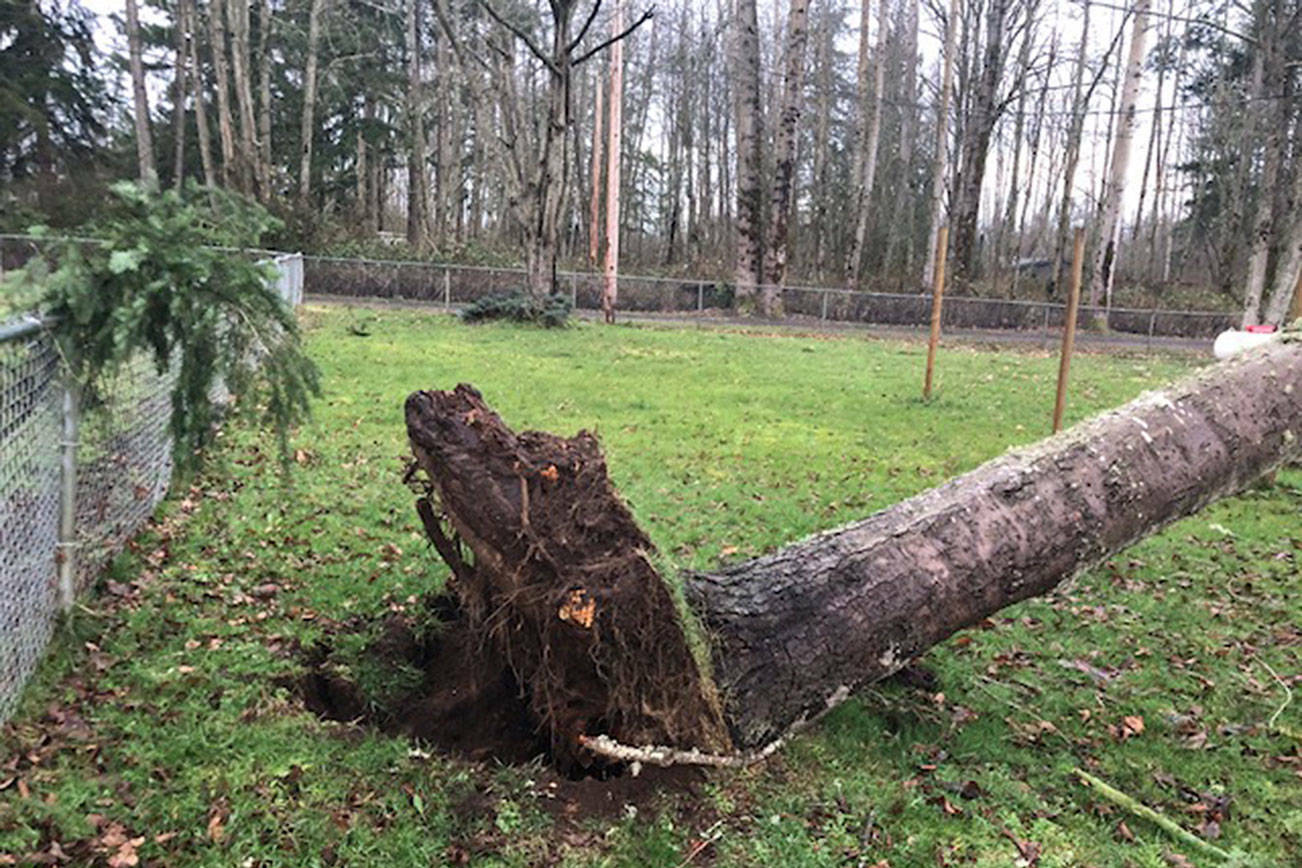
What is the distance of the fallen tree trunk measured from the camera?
120 inches

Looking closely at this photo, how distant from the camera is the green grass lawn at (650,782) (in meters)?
2.76

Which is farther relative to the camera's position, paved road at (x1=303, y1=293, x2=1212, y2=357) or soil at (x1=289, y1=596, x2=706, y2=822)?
paved road at (x1=303, y1=293, x2=1212, y2=357)

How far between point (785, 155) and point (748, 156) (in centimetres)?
95

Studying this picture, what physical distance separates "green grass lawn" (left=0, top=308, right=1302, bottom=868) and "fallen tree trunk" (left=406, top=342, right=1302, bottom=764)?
0.91 feet

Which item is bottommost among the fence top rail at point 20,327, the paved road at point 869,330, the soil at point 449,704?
the soil at point 449,704

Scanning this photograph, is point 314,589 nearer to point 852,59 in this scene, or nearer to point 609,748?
point 609,748

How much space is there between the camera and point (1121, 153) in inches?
855

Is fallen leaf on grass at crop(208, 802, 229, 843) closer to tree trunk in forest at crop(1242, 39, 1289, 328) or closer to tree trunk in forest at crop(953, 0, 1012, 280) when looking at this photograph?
tree trunk in forest at crop(1242, 39, 1289, 328)

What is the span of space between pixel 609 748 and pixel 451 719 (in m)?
0.81

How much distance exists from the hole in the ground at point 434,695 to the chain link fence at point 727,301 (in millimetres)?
19596

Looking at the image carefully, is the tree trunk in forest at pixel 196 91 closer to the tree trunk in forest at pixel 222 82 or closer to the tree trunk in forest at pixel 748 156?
the tree trunk in forest at pixel 222 82

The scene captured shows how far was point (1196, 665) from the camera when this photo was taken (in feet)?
14.3

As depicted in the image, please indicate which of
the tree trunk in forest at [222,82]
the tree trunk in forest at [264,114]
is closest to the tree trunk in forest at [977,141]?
the tree trunk in forest at [264,114]

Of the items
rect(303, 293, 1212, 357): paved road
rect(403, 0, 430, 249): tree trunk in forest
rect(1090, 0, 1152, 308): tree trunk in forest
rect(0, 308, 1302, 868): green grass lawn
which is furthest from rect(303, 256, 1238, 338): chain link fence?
rect(0, 308, 1302, 868): green grass lawn
